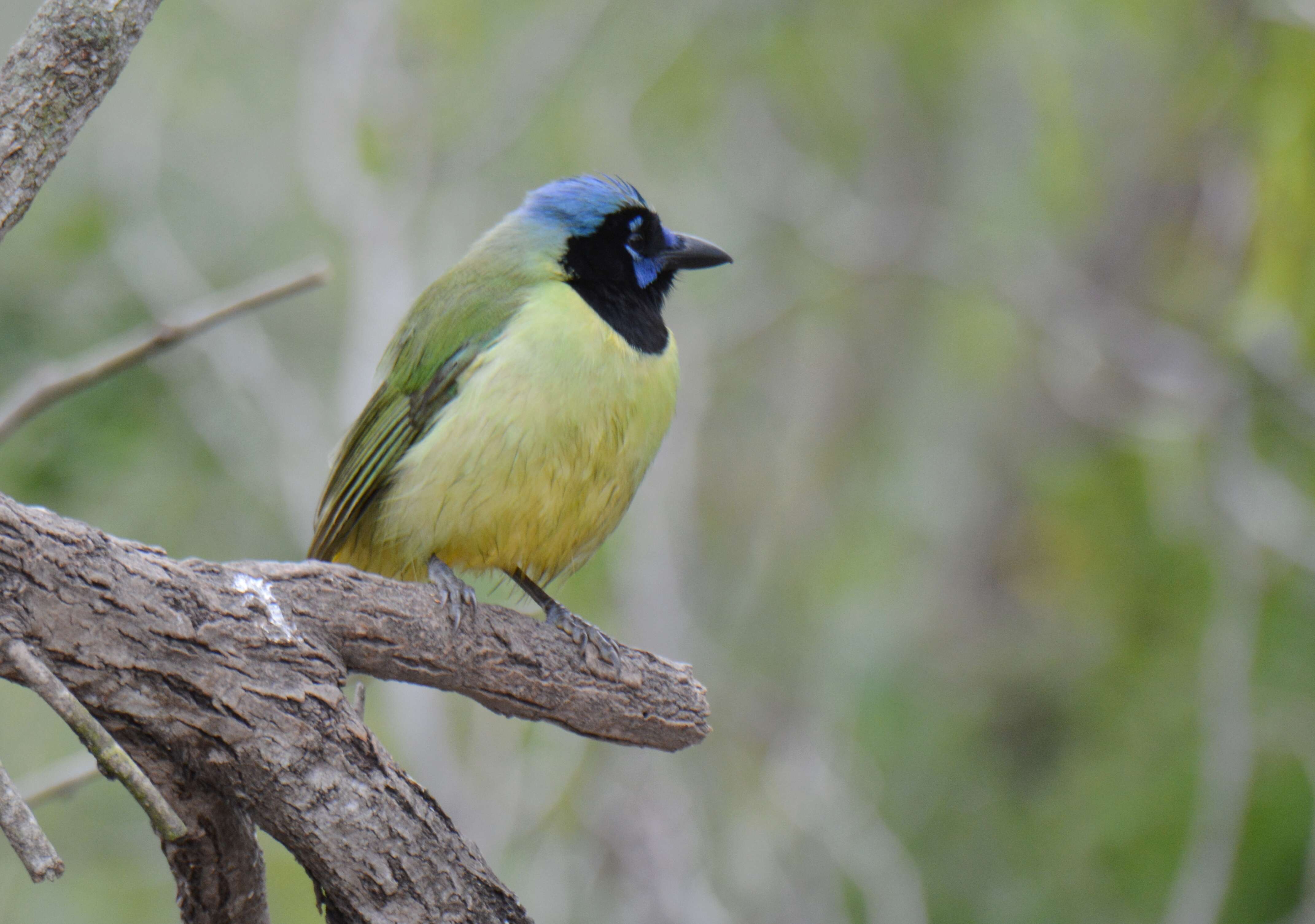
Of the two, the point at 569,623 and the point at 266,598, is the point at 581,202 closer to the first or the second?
the point at 569,623

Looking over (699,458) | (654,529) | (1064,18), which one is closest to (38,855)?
(654,529)

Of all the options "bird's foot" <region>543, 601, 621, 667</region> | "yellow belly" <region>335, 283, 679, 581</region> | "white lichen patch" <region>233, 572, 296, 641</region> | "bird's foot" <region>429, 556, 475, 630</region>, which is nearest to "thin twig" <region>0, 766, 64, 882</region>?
"white lichen patch" <region>233, 572, 296, 641</region>

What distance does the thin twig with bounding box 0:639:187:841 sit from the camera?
5.50 ft

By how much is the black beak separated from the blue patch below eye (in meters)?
0.03

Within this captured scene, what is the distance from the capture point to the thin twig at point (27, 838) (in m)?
1.53

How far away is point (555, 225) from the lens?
140 inches

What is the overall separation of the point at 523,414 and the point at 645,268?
0.76 metres

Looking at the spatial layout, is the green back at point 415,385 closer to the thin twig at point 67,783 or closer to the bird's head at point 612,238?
the bird's head at point 612,238

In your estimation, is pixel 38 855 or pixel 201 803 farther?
pixel 201 803

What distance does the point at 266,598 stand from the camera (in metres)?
2.23

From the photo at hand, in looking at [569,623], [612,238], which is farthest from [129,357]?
[612,238]

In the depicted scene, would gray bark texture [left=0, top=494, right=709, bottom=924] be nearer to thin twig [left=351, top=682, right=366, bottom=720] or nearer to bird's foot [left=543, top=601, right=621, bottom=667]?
thin twig [left=351, top=682, right=366, bottom=720]

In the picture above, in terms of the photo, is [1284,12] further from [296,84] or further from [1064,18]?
[296,84]

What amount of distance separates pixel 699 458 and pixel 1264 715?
13.7 ft
